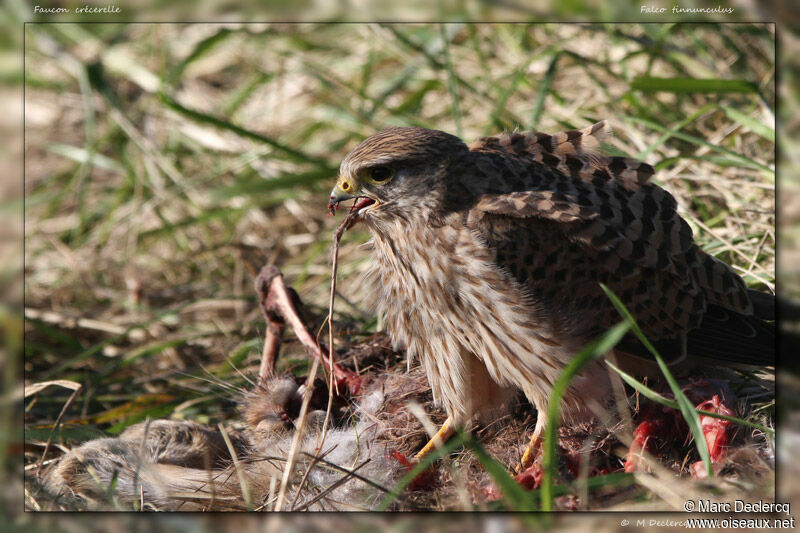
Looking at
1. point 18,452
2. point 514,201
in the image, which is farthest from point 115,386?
point 514,201

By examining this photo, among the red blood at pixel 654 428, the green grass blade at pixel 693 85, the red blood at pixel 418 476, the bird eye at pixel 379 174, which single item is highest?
the green grass blade at pixel 693 85

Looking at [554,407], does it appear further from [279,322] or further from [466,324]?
[279,322]

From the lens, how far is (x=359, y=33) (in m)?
5.54

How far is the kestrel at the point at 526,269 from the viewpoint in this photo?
2.46m

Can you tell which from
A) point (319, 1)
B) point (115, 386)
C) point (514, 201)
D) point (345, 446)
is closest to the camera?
point (514, 201)

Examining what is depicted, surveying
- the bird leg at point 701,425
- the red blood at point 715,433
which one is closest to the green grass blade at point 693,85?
the bird leg at point 701,425

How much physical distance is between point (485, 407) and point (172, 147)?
331 centimetres

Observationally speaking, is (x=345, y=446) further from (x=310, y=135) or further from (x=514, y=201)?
(x=310, y=135)

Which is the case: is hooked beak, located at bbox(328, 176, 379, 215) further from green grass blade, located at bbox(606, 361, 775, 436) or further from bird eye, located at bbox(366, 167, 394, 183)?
green grass blade, located at bbox(606, 361, 775, 436)

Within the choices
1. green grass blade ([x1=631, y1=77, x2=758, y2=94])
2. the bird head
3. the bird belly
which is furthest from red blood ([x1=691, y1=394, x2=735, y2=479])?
green grass blade ([x1=631, y1=77, x2=758, y2=94])

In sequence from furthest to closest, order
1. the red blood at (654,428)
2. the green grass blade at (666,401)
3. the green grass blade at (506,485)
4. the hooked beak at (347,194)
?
the hooked beak at (347,194), the red blood at (654,428), the green grass blade at (666,401), the green grass blade at (506,485)

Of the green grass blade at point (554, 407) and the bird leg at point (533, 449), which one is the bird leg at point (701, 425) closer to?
the bird leg at point (533, 449)

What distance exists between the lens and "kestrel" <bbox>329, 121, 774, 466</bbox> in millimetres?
2459

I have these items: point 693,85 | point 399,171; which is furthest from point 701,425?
point 693,85
